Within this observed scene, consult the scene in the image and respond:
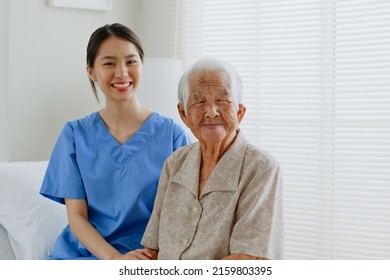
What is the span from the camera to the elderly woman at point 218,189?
1536 millimetres

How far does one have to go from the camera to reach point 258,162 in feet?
5.21

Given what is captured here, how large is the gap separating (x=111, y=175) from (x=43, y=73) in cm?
137

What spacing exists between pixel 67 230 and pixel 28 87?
1.23 metres

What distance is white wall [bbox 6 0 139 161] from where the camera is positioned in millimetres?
3184

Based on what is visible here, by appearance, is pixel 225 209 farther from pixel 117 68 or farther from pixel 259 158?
pixel 117 68

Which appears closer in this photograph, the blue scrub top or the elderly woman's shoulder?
the elderly woman's shoulder

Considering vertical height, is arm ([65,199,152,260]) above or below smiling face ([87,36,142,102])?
below

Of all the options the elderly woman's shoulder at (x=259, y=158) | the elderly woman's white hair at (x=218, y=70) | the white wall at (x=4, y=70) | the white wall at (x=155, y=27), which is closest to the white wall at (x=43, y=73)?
the white wall at (x=4, y=70)

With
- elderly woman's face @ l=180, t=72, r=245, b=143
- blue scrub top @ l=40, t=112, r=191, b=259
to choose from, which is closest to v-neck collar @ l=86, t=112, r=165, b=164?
blue scrub top @ l=40, t=112, r=191, b=259

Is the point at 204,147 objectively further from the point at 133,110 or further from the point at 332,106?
the point at 332,106

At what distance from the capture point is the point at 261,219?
1527 millimetres

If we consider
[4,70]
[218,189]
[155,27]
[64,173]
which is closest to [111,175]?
[64,173]

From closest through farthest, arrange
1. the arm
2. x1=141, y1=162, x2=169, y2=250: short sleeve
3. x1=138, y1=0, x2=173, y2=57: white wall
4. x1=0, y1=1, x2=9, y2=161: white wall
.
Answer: x1=141, y1=162, x2=169, y2=250: short sleeve
the arm
x1=0, y1=1, x2=9, y2=161: white wall
x1=138, y1=0, x2=173, y2=57: white wall

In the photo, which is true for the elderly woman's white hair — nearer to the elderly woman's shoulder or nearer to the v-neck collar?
the elderly woman's shoulder
